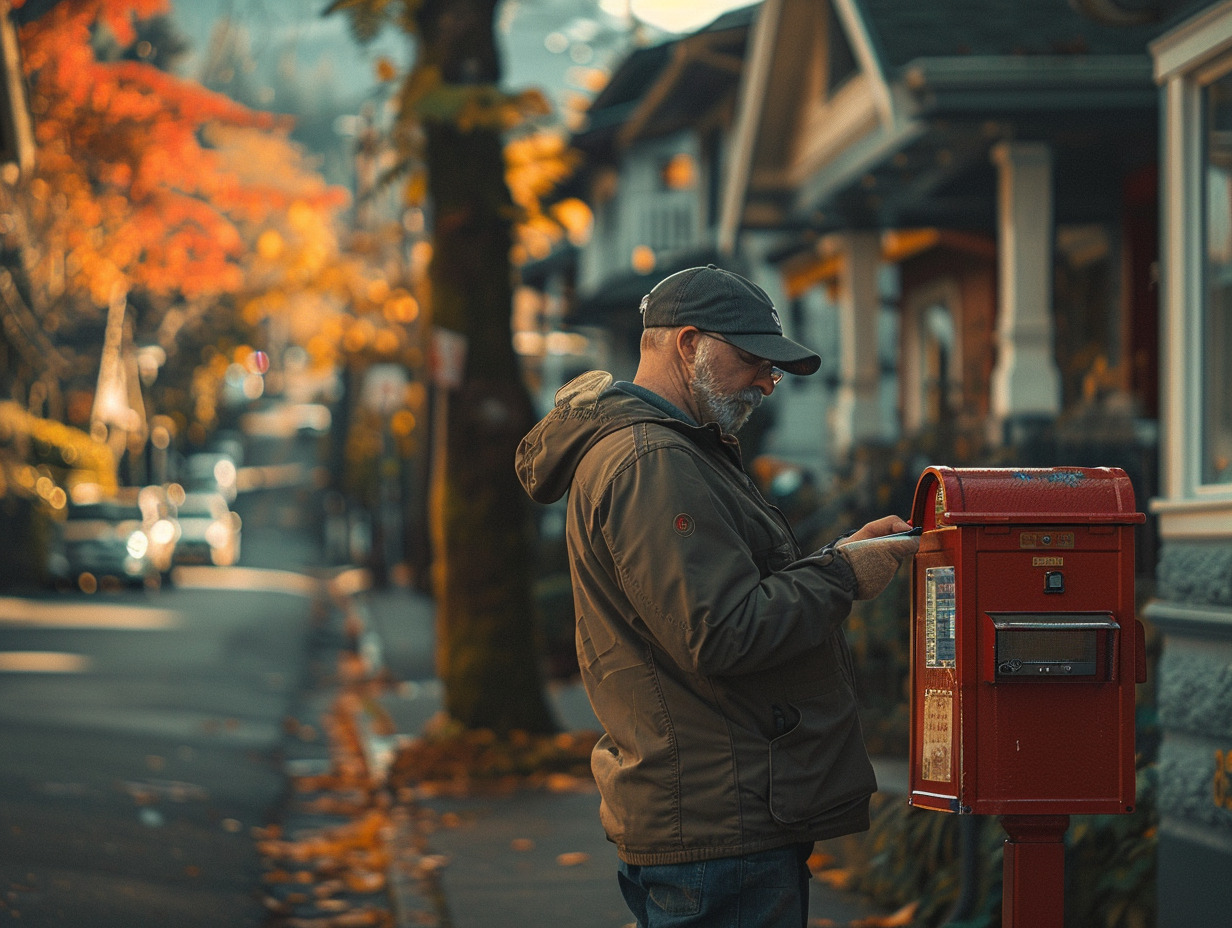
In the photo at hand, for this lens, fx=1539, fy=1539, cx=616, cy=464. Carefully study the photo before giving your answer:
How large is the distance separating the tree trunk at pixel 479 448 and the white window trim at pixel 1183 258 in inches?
209

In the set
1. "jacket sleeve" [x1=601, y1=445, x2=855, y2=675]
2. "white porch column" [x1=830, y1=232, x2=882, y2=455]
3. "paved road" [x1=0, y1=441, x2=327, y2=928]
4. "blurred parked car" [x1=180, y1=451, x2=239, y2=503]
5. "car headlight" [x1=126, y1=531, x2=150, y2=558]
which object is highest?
"white porch column" [x1=830, y1=232, x2=882, y2=455]

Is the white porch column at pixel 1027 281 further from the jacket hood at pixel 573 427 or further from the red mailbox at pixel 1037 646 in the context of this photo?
the jacket hood at pixel 573 427

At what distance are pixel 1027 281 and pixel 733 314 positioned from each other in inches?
321

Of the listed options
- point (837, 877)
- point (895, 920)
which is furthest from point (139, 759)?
point (895, 920)

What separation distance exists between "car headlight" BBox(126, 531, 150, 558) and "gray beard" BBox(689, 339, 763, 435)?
25.1 m

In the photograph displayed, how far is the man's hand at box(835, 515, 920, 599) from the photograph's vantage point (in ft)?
10.3

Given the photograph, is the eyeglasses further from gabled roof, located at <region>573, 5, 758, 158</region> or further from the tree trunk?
gabled roof, located at <region>573, 5, 758, 158</region>

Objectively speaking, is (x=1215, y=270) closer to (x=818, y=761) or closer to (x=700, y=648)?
(x=818, y=761)

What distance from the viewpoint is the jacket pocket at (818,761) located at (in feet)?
10.0

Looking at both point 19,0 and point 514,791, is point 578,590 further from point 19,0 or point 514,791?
point 19,0

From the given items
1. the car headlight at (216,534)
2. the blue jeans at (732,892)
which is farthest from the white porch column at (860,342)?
the car headlight at (216,534)

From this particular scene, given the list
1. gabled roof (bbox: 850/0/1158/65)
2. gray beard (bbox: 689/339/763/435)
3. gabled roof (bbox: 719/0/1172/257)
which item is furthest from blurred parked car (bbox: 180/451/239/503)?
gray beard (bbox: 689/339/763/435)

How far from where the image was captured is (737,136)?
16.2 metres

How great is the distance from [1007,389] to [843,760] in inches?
320
